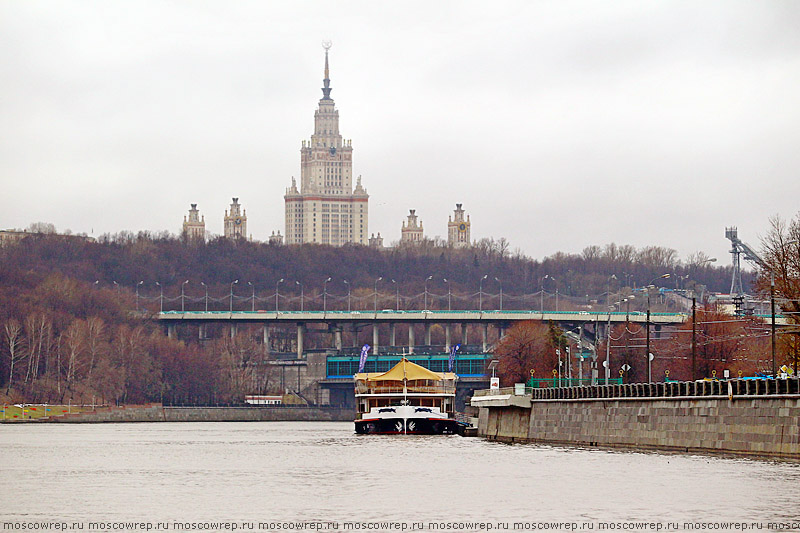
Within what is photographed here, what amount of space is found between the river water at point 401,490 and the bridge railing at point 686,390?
2840 millimetres

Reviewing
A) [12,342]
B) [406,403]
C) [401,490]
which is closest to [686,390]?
[401,490]

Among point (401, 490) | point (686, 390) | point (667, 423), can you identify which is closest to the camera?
point (401, 490)

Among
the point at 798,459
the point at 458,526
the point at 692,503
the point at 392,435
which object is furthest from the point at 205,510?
the point at 392,435

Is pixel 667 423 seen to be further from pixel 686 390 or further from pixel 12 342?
pixel 12 342

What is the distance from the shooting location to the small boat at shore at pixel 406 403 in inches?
4719

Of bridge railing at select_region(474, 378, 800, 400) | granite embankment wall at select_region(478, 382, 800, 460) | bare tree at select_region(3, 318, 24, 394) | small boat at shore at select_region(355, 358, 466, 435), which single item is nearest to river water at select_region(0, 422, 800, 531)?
granite embankment wall at select_region(478, 382, 800, 460)

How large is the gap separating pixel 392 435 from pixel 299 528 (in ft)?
242

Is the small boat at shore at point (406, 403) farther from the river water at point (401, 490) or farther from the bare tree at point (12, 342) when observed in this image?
the bare tree at point (12, 342)

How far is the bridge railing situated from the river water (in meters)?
2.84

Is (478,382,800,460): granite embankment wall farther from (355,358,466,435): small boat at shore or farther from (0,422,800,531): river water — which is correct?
(355,358,466,435): small boat at shore

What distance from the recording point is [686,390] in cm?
7306

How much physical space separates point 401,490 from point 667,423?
2001 centimetres

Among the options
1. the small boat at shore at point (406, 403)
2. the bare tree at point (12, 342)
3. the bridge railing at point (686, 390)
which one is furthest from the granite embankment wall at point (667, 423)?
the bare tree at point (12, 342)

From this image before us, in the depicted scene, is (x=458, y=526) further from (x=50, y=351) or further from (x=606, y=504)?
(x=50, y=351)
